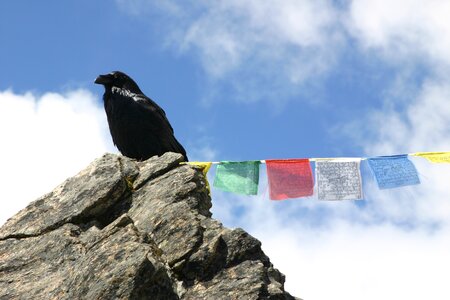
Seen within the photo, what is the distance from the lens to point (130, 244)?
7.55 m

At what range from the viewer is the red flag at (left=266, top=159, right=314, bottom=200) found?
37.4ft

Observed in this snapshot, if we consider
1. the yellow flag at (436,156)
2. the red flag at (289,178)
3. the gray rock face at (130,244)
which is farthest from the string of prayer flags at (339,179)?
the gray rock face at (130,244)

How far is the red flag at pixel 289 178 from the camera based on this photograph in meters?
11.4

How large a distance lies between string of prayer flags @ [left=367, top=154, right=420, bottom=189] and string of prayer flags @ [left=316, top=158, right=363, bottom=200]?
249mm

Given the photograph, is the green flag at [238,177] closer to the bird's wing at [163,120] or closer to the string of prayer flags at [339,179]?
the bird's wing at [163,120]

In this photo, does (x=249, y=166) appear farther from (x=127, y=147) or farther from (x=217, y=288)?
(x=217, y=288)

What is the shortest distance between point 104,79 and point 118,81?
0.69 feet

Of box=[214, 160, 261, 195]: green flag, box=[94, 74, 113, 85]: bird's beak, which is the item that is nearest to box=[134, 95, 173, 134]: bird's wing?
box=[94, 74, 113, 85]: bird's beak

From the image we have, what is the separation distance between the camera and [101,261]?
7.45 meters

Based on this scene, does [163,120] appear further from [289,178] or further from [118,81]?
[289,178]

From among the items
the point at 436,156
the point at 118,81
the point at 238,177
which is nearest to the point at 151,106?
the point at 118,81

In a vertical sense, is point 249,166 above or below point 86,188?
above

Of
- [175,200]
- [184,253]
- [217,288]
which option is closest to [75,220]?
[175,200]

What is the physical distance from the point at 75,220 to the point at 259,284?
2.65 meters
